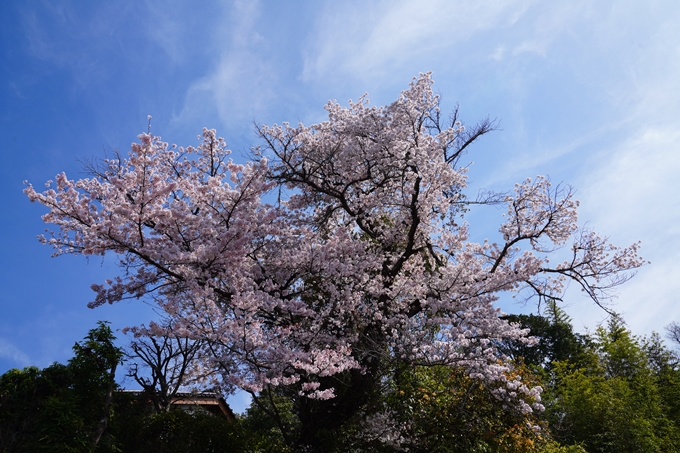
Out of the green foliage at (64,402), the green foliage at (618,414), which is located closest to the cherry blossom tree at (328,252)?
the green foliage at (64,402)

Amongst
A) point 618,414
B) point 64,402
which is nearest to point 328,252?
point 64,402

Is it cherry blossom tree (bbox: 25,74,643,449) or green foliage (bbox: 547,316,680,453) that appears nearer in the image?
cherry blossom tree (bbox: 25,74,643,449)

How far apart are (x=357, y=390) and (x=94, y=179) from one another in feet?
20.6

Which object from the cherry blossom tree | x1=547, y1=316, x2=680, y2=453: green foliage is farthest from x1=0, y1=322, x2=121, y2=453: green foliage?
x1=547, y1=316, x2=680, y2=453: green foliage

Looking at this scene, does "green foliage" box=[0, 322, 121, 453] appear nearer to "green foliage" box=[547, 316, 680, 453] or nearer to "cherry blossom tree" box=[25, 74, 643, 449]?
"cherry blossom tree" box=[25, 74, 643, 449]

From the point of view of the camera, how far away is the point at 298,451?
30.0 ft

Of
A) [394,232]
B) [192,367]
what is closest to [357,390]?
[394,232]

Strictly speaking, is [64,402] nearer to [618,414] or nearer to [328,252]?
[328,252]

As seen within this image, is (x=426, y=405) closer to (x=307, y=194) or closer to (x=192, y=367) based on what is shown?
(x=307, y=194)

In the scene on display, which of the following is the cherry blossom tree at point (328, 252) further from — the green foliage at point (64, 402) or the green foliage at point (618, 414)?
the green foliage at point (618, 414)

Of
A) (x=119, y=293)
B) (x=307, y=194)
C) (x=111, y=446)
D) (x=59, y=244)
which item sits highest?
(x=307, y=194)

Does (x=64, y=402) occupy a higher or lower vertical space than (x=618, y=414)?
lower

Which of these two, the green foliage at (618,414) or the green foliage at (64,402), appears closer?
the green foliage at (64,402)

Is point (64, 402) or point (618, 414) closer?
point (64, 402)
